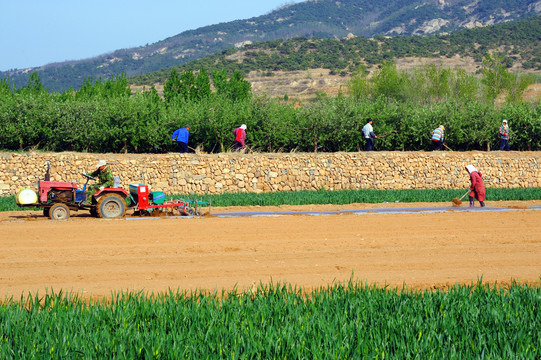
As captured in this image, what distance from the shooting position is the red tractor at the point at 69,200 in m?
14.9

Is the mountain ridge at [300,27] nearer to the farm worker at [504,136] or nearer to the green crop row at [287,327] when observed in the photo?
the farm worker at [504,136]

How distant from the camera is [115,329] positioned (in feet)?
19.4

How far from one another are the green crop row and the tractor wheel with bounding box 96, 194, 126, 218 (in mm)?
8495

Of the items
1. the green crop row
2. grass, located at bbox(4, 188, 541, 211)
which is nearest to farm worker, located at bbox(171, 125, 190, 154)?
grass, located at bbox(4, 188, 541, 211)

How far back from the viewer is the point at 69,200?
50.4 feet

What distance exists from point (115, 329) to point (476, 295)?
4210mm

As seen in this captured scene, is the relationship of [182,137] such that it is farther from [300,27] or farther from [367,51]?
[300,27]

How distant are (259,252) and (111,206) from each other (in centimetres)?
569

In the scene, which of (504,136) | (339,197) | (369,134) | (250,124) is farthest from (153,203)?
(504,136)

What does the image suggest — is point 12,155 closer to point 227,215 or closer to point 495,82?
point 227,215

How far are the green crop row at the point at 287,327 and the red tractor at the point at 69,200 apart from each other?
330 inches

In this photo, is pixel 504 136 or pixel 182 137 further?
pixel 504 136

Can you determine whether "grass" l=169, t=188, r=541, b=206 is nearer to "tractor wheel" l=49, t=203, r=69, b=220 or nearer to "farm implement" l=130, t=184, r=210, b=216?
"farm implement" l=130, t=184, r=210, b=216

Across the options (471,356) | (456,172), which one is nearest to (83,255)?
(471,356)
